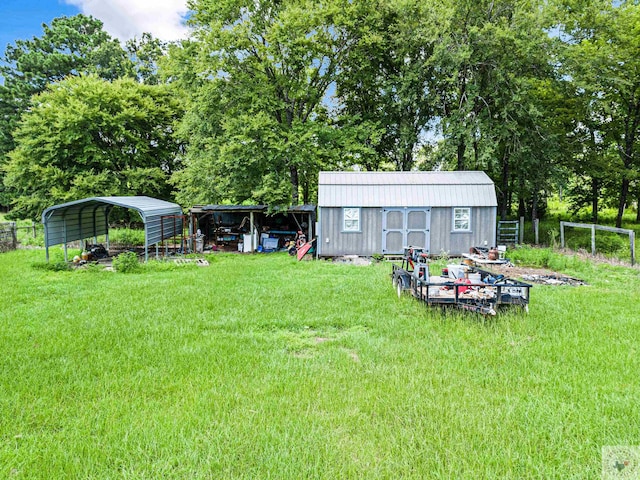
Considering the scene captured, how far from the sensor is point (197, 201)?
61.4ft

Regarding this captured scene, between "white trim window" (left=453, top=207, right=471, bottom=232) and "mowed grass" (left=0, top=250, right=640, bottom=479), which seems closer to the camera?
"mowed grass" (left=0, top=250, right=640, bottom=479)

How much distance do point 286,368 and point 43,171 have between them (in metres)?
22.1

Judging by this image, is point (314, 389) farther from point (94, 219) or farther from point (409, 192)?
point (94, 219)

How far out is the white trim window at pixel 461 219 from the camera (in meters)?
14.6

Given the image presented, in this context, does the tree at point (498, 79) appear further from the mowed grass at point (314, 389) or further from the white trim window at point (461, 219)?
the mowed grass at point (314, 389)

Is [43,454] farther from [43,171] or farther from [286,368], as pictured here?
[43,171]

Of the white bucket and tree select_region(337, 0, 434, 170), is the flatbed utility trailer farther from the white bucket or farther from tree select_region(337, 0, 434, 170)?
tree select_region(337, 0, 434, 170)

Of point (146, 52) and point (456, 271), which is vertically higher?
point (146, 52)

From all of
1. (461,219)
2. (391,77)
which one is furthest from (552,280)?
(391,77)

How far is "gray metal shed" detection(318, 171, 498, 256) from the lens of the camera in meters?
14.6

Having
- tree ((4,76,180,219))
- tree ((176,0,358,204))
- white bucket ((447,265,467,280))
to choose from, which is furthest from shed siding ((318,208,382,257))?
tree ((4,76,180,219))

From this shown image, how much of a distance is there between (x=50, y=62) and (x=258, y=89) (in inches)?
698

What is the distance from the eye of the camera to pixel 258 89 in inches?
722

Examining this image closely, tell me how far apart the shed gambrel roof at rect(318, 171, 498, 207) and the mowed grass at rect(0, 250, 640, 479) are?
24.6 feet
